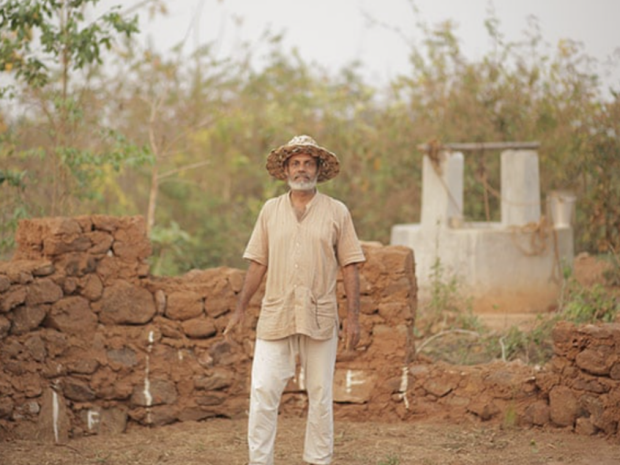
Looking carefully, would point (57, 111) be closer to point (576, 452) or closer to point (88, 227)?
point (88, 227)

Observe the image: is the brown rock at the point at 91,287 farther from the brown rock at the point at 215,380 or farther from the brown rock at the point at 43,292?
the brown rock at the point at 215,380

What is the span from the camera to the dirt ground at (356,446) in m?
5.49

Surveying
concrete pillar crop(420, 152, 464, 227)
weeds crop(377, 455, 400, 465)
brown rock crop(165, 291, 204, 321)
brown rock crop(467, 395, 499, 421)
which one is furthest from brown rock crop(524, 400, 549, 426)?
concrete pillar crop(420, 152, 464, 227)

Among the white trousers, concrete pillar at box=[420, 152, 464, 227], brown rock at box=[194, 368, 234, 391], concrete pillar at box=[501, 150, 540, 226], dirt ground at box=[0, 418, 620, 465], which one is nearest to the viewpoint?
the white trousers

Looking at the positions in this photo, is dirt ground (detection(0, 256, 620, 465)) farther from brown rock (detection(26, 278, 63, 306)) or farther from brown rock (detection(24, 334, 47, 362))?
brown rock (detection(26, 278, 63, 306))

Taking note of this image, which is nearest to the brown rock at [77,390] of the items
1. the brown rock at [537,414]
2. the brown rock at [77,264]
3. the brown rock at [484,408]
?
the brown rock at [77,264]

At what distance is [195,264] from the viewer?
38.3 feet

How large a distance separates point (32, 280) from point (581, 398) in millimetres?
3607

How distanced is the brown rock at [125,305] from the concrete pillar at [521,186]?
6023mm

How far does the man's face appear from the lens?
4.95 metres

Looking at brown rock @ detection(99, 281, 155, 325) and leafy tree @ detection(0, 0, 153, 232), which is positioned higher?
leafy tree @ detection(0, 0, 153, 232)

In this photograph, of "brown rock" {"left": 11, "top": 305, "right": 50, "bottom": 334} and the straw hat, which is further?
"brown rock" {"left": 11, "top": 305, "right": 50, "bottom": 334}

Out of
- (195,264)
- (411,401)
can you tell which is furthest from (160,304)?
(195,264)

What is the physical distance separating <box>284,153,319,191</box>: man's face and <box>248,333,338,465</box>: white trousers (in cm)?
78
